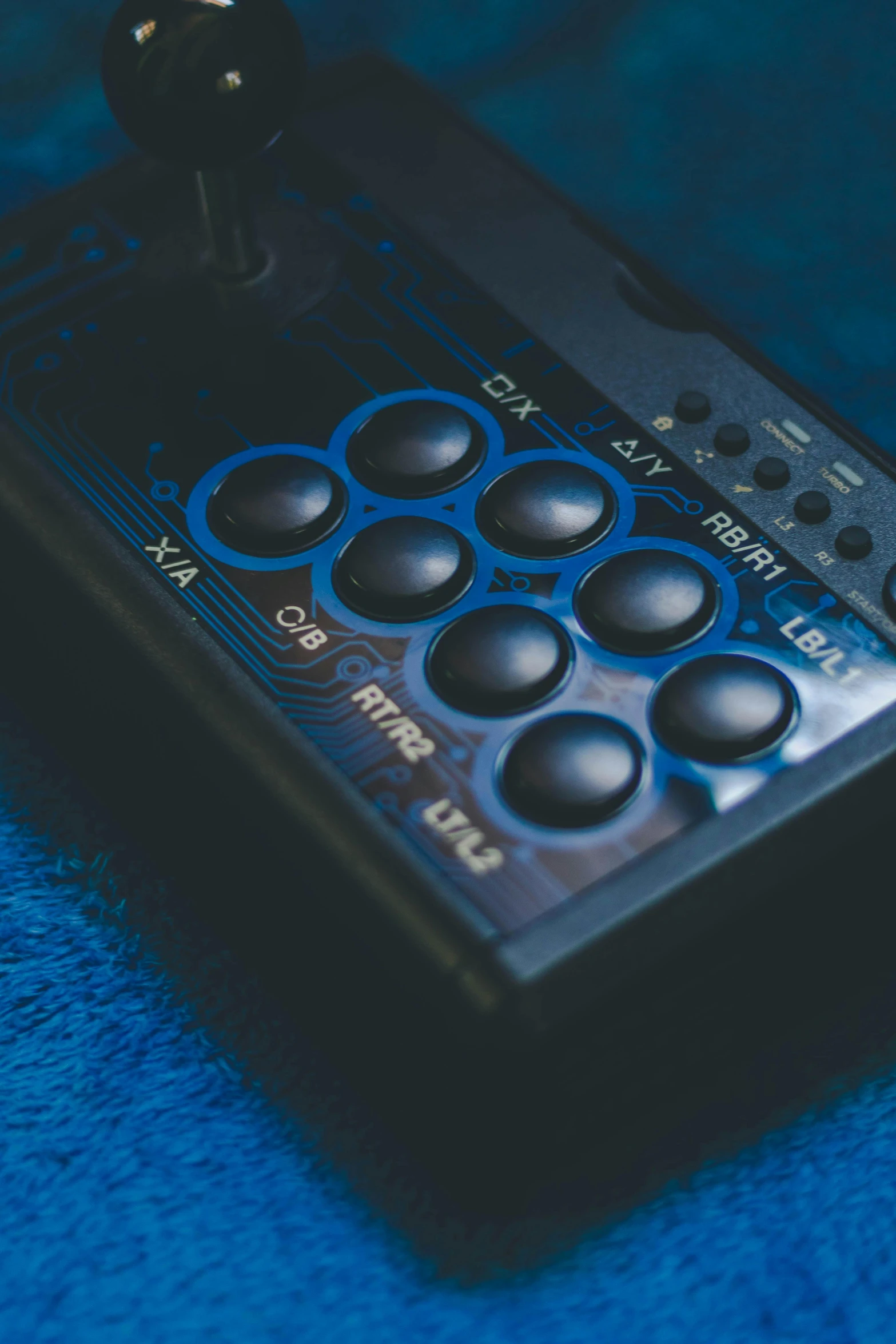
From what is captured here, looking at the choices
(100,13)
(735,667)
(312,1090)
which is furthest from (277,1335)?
(100,13)

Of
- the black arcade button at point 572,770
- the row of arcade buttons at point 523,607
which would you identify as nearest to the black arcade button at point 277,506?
the row of arcade buttons at point 523,607

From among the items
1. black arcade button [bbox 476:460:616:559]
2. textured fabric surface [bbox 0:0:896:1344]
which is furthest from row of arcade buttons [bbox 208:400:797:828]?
textured fabric surface [bbox 0:0:896:1344]

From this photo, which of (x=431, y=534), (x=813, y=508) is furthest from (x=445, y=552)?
(x=813, y=508)

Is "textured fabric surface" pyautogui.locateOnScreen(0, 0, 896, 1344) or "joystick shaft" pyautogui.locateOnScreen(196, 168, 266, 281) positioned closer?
"textured fabric surface" pyautogui.locateOnScreen(0, 0, 896, 1344)

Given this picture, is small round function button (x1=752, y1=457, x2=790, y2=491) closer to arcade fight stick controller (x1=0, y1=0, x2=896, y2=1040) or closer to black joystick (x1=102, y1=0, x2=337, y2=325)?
arcade fight stick controller (x1=0, y1=0, x2=896, y2=1040)

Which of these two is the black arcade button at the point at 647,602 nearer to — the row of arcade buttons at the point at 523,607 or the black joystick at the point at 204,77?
the row of arcade buttons at the point at 523,607

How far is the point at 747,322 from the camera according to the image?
0.66 metres

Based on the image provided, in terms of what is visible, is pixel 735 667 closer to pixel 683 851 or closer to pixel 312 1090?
pixel 683 851

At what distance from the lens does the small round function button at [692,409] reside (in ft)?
1.74

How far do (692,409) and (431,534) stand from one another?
Answer: 0.10m

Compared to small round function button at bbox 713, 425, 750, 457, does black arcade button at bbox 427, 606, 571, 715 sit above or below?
below

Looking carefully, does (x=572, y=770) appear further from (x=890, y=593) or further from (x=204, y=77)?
(x=204, y=77)

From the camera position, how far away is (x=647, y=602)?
475 mm

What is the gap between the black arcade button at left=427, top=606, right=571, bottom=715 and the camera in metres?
0.46
